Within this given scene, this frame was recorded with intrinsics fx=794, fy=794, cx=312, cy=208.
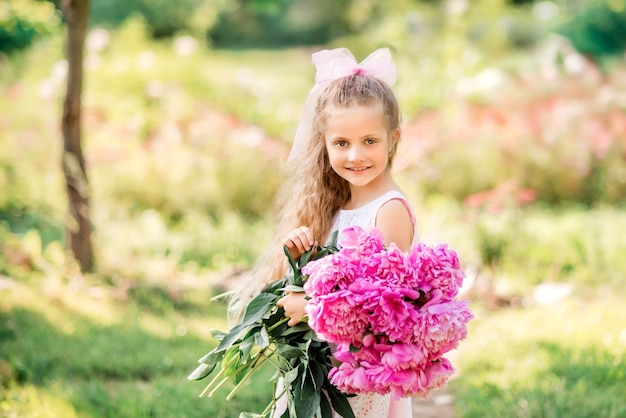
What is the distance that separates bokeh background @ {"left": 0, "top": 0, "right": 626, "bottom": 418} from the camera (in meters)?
4.02

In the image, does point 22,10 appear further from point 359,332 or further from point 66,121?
point 359,332

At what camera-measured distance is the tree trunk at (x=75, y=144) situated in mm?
5359

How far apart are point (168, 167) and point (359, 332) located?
6028mm

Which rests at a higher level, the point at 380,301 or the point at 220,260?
the point at 380,301

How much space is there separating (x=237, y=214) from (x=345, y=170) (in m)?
5.26

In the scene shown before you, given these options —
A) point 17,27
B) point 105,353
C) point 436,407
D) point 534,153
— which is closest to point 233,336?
point 436,407

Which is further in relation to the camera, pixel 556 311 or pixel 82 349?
pixel 556 311

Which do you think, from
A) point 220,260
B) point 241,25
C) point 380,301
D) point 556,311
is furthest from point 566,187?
point 241,25

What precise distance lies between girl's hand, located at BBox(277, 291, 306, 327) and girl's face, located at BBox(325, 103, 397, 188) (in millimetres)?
449

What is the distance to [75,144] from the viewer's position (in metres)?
5.45

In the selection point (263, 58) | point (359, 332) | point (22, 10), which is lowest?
point (263, 58)

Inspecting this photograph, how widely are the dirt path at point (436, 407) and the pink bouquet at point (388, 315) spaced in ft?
6.42

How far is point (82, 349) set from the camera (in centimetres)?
432

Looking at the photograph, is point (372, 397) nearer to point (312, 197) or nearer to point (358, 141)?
point (312, 197)
